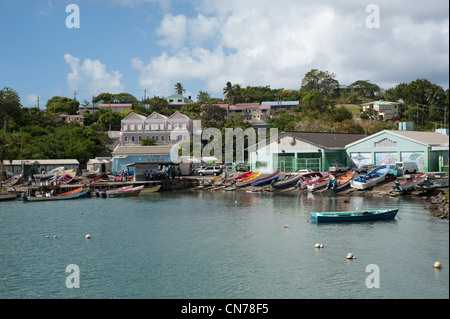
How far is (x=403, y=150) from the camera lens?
5019 centimetres

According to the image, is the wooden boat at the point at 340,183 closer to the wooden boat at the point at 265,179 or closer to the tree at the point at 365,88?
the wooden boat at the point at 265,179

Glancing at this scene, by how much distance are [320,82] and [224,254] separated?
106592mm

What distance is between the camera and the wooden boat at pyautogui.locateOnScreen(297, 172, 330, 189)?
48.7 meters

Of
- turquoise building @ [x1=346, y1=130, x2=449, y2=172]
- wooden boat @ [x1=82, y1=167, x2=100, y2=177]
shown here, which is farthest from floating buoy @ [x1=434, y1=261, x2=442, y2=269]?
wooden boat @ [x1=82, y1=167, x2=100, y2=177]

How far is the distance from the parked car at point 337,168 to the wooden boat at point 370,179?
23.3 feet

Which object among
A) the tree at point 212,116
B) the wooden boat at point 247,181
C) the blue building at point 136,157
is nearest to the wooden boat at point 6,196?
the blue building at point 136,157

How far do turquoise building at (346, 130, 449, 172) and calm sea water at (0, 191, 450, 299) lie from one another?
42.3ft

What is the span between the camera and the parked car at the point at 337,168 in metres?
52.8

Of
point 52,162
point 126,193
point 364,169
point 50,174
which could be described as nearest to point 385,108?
point 364,169

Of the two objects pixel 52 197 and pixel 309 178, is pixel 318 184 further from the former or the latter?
pixel 52 197

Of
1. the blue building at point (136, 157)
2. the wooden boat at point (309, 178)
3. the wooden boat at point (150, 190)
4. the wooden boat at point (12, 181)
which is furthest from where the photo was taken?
the blue building at point (136, 157)
